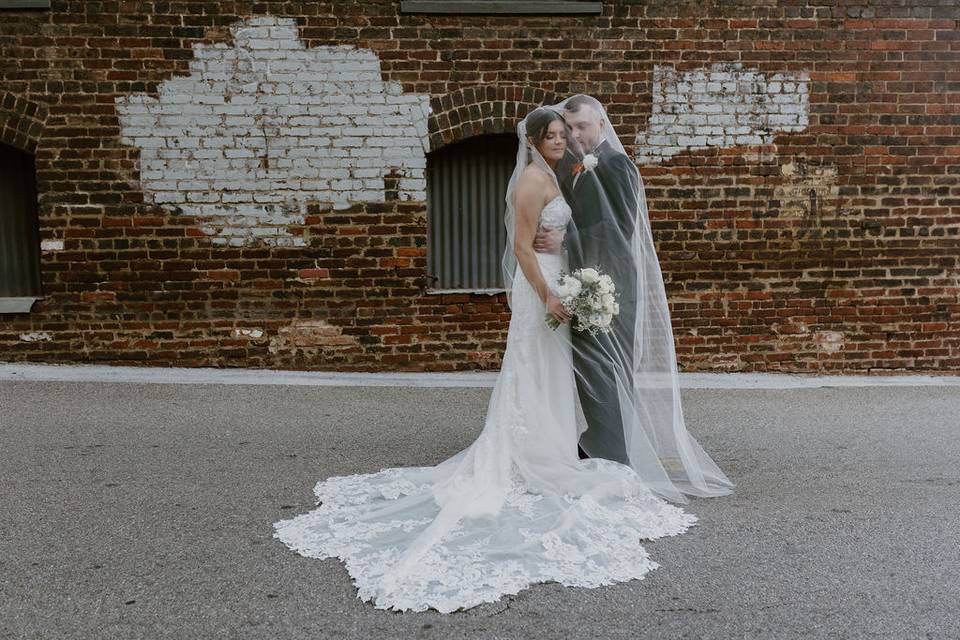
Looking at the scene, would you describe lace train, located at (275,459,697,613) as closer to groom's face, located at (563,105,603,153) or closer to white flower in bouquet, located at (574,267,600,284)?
white flower in bouquet, located at (574,267,600,284)

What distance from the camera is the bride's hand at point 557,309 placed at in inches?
175

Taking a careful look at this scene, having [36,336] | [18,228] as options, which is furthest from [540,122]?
[18,228]

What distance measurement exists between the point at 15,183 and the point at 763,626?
7.73 metres

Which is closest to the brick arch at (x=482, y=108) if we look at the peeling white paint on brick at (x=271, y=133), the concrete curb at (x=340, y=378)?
the peeling white paint on brick at (x=271, y=133)

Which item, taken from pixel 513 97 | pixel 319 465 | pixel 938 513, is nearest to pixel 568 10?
pixel 513 97

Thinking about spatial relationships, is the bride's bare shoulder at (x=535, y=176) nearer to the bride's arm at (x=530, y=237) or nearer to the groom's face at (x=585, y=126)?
the bride's arm at (x=530, y=237)

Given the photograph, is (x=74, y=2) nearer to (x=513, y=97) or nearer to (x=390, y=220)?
(x=390, y=220)

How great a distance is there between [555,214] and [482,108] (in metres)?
3.67

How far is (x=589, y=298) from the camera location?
4379 millimetres

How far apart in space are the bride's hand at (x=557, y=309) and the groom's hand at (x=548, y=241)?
25 centimetres

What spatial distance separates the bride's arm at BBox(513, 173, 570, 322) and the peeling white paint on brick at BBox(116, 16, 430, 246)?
3600mm

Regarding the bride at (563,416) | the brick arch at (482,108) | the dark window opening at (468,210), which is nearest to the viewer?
the bride at (563,416)

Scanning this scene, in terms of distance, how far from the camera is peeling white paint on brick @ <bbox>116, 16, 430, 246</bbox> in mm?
7715

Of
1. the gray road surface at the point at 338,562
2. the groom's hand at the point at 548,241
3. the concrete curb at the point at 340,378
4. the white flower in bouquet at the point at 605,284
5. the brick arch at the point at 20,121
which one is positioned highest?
the brick arch at the point at 20,121
